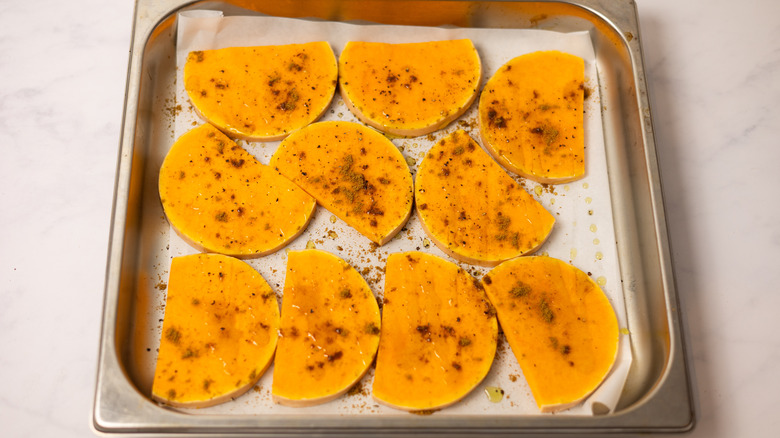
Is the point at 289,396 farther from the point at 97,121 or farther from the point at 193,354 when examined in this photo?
the point at 97,121

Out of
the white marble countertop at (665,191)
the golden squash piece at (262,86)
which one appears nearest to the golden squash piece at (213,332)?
the white marble countertop at (665,191)

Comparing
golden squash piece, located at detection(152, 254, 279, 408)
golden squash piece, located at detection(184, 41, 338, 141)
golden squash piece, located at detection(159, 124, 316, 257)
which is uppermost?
golden squash piece, located at detection(184, 41, 338, 141)

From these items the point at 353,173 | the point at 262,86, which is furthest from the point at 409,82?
the point at 262,86

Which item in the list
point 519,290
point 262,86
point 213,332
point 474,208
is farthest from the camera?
point 262,86

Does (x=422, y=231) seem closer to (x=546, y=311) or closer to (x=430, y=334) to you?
(x=430, y=334)

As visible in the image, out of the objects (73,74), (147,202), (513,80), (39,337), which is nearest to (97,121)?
(73,74)

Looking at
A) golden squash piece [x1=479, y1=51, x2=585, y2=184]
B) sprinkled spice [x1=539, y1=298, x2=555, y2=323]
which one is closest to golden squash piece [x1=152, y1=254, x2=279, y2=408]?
sprinkled spice [x1=539, y1=298, x2=555, y2=323]

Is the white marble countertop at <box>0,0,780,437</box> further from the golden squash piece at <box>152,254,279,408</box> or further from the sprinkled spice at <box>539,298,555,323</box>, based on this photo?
the sprinkled spice at <box>539,298,555,323</box>

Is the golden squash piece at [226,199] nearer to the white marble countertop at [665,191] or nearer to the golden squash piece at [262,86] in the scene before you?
the golden squash piece at [262,86]

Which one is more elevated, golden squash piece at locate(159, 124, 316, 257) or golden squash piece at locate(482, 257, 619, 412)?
golden squash piece at locate(159, 124, 316, 257)
